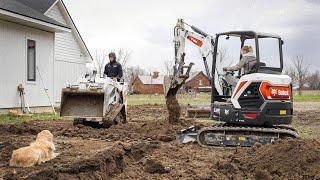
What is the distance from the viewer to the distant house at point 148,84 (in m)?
101

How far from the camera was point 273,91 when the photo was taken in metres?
10.8

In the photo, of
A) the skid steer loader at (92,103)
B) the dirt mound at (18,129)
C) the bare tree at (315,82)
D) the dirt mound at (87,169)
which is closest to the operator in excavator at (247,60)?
the dirt mound at (87,169)

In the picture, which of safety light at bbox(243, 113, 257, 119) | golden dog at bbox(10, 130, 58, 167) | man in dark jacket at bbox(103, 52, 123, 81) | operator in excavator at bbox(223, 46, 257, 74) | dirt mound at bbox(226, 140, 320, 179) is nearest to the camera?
dirt mound at bbox(226, 140, 320, 179)

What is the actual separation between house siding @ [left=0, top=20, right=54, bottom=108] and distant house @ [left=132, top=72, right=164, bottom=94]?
77988 mm

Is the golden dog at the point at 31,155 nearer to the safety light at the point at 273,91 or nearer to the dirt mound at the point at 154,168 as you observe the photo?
the dirt mound at the point at 154,168

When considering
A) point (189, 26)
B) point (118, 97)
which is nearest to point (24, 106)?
point (118, 97)

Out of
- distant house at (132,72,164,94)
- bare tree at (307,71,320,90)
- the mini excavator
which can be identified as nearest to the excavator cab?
the mini excavator

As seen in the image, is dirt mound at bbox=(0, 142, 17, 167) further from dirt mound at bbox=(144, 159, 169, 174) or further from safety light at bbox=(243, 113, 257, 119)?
safety light at bbox=(243, 113, 257, 119)

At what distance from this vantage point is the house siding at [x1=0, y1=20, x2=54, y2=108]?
1898cm

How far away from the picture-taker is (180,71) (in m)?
13.4

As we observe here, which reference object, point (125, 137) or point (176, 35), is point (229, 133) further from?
point (176, 35)

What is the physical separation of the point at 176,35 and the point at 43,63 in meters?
10.1

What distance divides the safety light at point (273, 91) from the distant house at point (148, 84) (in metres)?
89.6

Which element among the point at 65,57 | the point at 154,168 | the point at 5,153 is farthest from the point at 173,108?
the point at 65,57
